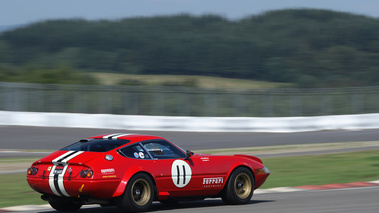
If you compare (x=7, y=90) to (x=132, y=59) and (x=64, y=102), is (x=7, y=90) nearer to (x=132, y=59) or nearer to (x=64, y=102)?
(x=64, y=102)

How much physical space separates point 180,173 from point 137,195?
78 centimetres

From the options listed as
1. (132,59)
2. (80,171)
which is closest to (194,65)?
(132,59)

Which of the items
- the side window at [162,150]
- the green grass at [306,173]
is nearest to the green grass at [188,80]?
the green grass at [306,173]

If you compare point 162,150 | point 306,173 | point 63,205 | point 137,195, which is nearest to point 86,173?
point 137,195

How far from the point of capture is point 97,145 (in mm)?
8094

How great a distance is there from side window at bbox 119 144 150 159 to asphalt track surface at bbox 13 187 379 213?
0.82 meters

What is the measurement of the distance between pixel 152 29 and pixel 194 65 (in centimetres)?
1276

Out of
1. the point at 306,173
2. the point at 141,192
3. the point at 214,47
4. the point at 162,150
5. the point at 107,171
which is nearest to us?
the point at 107,171

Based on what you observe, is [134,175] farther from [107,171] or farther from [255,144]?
[255,144]

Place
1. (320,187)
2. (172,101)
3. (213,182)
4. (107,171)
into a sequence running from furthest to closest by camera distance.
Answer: (172,101) < (320,187) < (213,182) < (107,171)

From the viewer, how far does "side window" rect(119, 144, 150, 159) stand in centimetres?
798

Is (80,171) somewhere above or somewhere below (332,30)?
A: below

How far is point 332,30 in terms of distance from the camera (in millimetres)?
59125

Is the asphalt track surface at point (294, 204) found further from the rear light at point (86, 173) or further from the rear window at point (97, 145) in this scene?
the rear light at point (86, 173)
